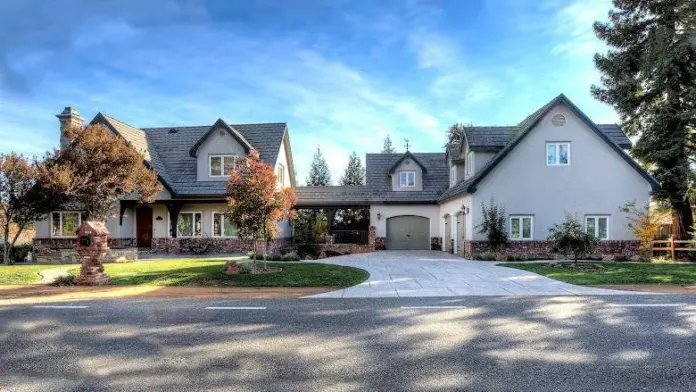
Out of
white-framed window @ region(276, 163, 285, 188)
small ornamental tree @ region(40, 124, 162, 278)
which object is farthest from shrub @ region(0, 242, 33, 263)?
white-framed window @ region(276, 163, 285, 188)

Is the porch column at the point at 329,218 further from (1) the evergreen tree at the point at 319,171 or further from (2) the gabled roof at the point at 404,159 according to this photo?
(1) the evergreen tree at the point at 319,171

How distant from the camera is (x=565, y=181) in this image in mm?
19891

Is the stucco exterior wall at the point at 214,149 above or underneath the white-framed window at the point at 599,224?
above

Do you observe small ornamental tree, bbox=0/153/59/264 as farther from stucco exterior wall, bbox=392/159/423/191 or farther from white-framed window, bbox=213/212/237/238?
stucco exterior wall, bbox=392/159/423/191

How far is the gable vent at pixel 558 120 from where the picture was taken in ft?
65.2

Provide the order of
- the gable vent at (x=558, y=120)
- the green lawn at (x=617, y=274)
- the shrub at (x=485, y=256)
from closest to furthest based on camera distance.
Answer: the green lawn at (x=617, y=274), the shrub at (x=485, y=256), the gable vent at (x=558, y=120)

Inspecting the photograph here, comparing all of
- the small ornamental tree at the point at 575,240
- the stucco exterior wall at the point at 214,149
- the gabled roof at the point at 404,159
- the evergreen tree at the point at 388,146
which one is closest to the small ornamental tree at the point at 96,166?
the stucco exterior wall at the point at 214,149

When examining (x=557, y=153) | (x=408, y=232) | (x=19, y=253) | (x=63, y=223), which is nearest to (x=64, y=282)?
(x=19, y=253)

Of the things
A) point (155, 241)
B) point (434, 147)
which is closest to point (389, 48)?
point (155, 241)

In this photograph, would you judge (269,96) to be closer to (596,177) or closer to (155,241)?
(155,241)

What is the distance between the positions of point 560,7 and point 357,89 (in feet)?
31.9

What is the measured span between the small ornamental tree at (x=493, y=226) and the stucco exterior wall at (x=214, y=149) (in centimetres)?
1292

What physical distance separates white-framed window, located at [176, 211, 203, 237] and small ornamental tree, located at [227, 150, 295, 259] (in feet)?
36.7

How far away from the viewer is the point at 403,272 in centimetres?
1430
